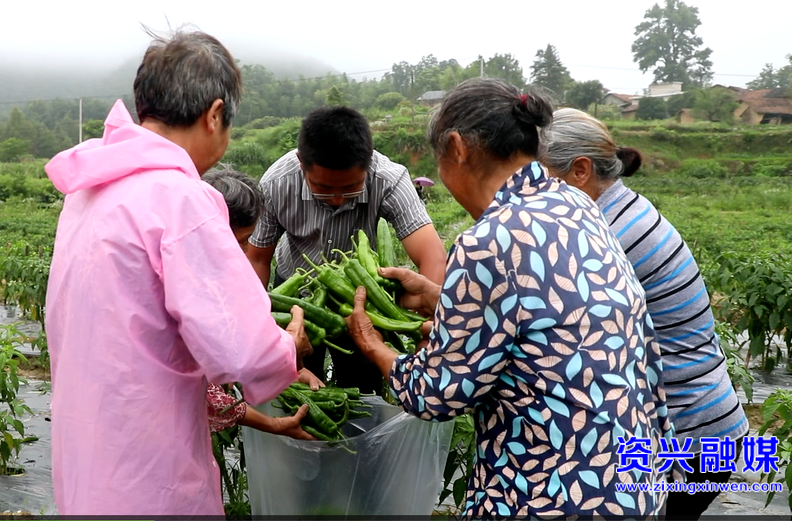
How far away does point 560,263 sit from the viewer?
1.74 meters

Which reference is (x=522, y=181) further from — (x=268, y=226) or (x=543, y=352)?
(x=268, y=226)

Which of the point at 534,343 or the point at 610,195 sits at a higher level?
the point at 610,195

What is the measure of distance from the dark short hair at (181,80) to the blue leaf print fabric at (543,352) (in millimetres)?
767

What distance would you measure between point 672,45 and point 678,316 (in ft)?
297

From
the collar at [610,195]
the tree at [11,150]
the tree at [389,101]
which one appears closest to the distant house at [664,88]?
the tree at [389,101]

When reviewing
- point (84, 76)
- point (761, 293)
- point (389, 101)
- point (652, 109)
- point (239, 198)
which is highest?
point (239, 198)

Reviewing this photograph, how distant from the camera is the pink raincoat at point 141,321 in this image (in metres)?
1.73

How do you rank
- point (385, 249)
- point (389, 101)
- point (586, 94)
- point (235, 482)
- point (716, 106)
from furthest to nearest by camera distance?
point (389, 101) < point (586, 94) < point (716, 106) < point (235, 482) < point (385, 249)

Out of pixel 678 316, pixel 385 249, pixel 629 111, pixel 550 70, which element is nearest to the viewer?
pixel 678 316

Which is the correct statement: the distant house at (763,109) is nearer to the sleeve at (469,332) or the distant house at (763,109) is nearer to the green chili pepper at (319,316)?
the green chili pepper at (319,316)

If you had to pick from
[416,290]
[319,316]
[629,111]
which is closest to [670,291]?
[416,290]

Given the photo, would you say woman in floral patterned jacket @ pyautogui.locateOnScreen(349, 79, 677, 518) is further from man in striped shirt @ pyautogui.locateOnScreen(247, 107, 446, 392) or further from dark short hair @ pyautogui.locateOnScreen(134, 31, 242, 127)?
man in striped shirt @ pyautogui.locateOnScreen(247, 107, 446, 392)

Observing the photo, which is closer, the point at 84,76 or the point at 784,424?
Answer: the point at 784,424

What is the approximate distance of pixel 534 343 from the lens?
5.74 feet
